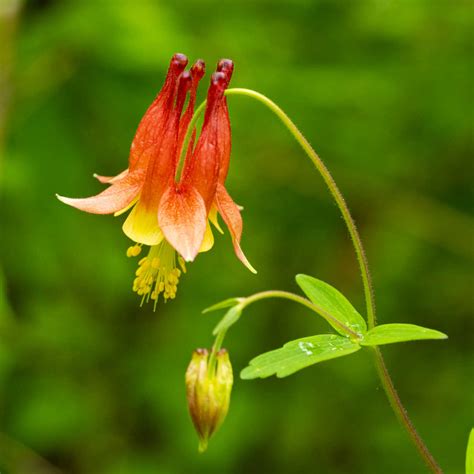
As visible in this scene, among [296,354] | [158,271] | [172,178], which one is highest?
[172,178]

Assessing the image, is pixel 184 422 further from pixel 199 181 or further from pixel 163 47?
pixel 199 181

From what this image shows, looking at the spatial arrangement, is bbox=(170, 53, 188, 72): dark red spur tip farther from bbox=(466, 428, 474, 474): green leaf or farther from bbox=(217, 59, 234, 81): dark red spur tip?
bbox=(466, 428, 474, 474): green leaf

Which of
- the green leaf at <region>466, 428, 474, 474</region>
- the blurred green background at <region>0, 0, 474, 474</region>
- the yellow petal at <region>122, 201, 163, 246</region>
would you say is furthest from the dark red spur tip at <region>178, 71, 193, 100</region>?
the blurred green background at <region>0, 0, 474, 474</region>

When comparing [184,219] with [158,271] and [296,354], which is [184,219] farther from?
[296,354]

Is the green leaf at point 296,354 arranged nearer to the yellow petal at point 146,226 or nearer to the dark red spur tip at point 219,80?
the yellow petal at point 146,226

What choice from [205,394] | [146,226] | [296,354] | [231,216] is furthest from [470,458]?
[146,226]

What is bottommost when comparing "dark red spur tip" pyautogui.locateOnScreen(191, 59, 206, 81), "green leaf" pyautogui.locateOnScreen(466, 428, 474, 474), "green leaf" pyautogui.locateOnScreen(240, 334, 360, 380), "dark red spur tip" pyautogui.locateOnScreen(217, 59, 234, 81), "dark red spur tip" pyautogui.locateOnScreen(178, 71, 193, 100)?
"green leaf" pyautogui.locateOnScreen(466, 428, 474, 474)
